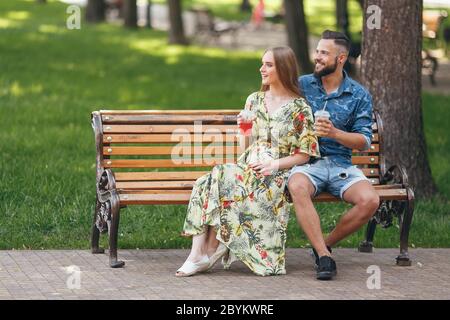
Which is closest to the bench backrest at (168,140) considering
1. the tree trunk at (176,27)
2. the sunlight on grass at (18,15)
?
the tree trunk at (176,27)

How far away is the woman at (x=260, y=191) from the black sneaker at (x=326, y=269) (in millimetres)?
269

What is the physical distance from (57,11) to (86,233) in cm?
3032

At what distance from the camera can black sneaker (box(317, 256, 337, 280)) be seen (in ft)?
25.4

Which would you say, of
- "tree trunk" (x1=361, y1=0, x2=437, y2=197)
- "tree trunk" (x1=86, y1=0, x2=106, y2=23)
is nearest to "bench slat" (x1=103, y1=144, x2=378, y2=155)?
"tree trunk" (x1=361, y1=0, x2=437, y2=197)

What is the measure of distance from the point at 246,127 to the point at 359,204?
94 cm

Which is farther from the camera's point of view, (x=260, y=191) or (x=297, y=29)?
(x=297, y=29)

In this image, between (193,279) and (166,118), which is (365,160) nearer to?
(166,118)

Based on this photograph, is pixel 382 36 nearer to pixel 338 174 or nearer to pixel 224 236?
pixel 338 174

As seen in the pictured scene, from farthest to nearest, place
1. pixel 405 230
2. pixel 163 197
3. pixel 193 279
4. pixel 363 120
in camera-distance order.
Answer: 1. pixel 405 230
2. pixel 363 120
3. pixel 163 197
4. pixel 193 279

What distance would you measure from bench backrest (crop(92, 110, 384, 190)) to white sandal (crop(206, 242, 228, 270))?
0.61m

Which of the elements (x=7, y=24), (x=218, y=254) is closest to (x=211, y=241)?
(x=218, y=254)

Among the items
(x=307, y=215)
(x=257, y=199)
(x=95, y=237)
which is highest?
(x=257, y=199)

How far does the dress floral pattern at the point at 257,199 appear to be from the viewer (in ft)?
25.7

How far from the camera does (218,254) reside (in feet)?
25.8
